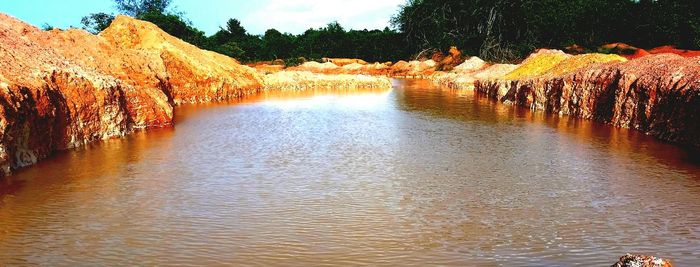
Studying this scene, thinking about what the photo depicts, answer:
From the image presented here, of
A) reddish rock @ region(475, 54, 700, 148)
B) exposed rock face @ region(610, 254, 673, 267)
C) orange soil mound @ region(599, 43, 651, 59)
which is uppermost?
orange soil mound @ region(599, 43, 651, 59)

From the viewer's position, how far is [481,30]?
246ft

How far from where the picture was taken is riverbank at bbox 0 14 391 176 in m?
10.2

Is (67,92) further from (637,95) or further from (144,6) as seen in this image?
(144,6)

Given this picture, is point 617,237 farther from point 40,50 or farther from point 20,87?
A: point 40,50

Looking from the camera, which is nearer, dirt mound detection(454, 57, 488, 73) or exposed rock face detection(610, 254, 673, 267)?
exposed rock face detection(610, 254, 673, 267)

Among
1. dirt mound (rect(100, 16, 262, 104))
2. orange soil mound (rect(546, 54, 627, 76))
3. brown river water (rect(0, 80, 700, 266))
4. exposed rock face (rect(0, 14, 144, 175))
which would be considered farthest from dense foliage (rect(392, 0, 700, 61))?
exposed rock face (rect(0, 14, 144, 175))

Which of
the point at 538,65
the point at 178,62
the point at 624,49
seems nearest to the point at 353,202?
the point at 178,62

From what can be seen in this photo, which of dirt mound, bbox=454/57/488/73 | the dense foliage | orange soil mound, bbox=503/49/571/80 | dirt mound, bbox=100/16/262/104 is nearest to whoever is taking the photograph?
dirt mound, bbox=100/16/262/104

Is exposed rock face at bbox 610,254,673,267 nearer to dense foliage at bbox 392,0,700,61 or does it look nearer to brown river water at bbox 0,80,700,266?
brown river water at bbox 0,80,700,266

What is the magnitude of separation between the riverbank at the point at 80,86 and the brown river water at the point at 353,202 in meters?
0.63

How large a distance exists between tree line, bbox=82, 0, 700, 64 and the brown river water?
A: 40046 mm

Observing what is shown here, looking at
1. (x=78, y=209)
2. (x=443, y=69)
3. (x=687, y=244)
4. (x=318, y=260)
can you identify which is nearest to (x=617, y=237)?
(x=687, y=244)

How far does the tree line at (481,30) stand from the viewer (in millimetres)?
55156

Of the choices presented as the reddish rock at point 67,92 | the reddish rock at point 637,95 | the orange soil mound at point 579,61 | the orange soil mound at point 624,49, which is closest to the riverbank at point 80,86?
the reddish rock at point 67,92
